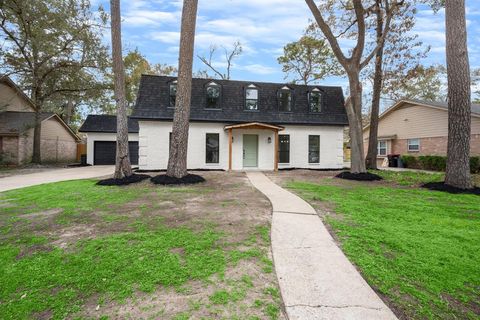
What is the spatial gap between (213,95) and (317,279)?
13.6 m

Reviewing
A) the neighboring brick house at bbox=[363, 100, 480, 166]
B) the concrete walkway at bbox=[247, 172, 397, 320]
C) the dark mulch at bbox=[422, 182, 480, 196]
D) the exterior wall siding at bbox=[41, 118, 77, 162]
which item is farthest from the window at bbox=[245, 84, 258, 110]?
the exterior wall siding at bbox=[41, 118, 77, 162]

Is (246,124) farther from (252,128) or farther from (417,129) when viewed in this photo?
(417,129)

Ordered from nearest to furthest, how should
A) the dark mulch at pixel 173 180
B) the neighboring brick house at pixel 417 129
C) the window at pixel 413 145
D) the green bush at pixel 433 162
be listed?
the dark mulch at pixel 173 180 < the green bush at pixel 433 162 < the neighboring brick house at pixel 417 129 < the window at pixel 413 145

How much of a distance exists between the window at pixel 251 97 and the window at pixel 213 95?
5.63 feet

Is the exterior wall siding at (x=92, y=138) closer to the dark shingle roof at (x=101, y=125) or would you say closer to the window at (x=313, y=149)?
the dark shingle roof at (x=101, y=125)

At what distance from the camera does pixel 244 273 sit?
2.72 m

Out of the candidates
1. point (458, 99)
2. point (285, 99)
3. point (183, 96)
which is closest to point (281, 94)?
point (285, 99)

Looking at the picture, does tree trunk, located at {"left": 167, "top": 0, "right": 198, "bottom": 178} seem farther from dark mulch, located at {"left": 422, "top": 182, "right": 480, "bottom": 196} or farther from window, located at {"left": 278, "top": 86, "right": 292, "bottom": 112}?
dark mulch, located at {"left": 422, "top": 182, "right": 480, "bottom": 196}

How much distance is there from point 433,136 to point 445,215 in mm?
16199

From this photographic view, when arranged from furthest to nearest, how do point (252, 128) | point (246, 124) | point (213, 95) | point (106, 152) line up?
1. point (106, 152)
2. point (213, 95)
3. point (252, 128)
4. point (246, 124)

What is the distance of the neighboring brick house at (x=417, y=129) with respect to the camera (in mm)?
16953

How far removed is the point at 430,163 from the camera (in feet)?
56.8

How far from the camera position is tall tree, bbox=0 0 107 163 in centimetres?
1590

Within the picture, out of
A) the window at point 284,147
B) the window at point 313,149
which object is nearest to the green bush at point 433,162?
the window at point 313,149
